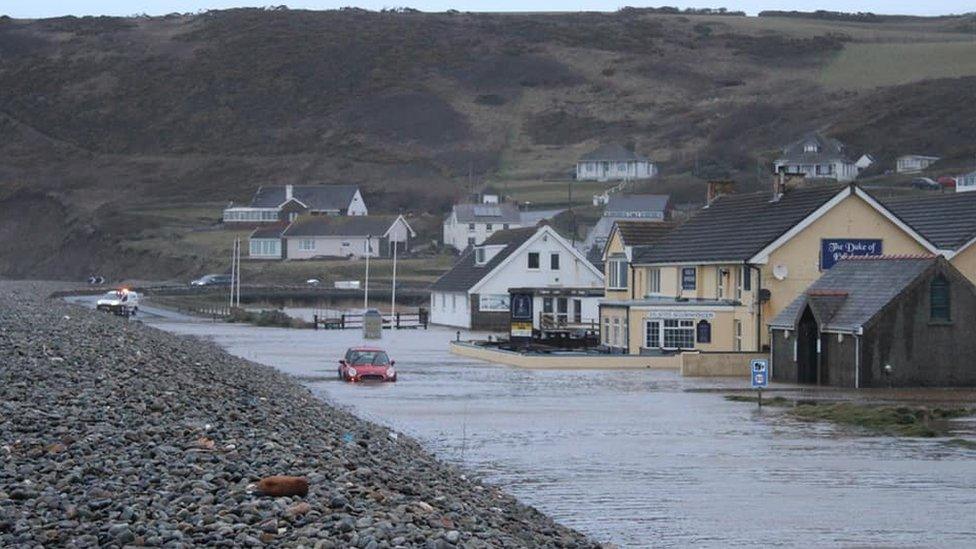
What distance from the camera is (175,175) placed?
622 feet

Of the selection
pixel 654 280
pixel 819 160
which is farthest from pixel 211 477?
pixel 819 160

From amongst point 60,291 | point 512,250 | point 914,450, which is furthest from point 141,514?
point 60,291

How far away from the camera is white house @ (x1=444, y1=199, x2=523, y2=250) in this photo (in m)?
136

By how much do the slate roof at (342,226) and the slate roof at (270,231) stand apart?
39.0 inches

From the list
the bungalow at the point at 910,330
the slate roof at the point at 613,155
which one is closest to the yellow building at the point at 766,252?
the bungalow at the point at 910,330

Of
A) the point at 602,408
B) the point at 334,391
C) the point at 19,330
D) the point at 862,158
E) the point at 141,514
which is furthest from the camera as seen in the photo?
the point at 862,158

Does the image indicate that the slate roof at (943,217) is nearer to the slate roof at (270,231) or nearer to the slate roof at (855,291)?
the slate roof at (855,291)

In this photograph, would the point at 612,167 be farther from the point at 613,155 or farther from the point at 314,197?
the point at 314,197

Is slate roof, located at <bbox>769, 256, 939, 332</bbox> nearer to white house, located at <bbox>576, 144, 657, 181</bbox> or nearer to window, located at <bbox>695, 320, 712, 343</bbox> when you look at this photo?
window, located at <bbox>695, 320, 712, 343</bbox>

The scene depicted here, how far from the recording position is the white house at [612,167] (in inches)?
6826

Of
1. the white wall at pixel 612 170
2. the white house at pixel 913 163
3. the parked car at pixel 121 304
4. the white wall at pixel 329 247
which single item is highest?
the white wall at pixel 612 170

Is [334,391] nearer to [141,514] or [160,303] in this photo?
[141,514]

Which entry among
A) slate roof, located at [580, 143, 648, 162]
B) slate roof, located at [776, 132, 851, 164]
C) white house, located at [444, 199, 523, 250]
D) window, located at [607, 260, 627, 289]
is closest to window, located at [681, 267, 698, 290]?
window, located at [607, 260, 627, 289]

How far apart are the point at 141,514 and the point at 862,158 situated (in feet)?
490
